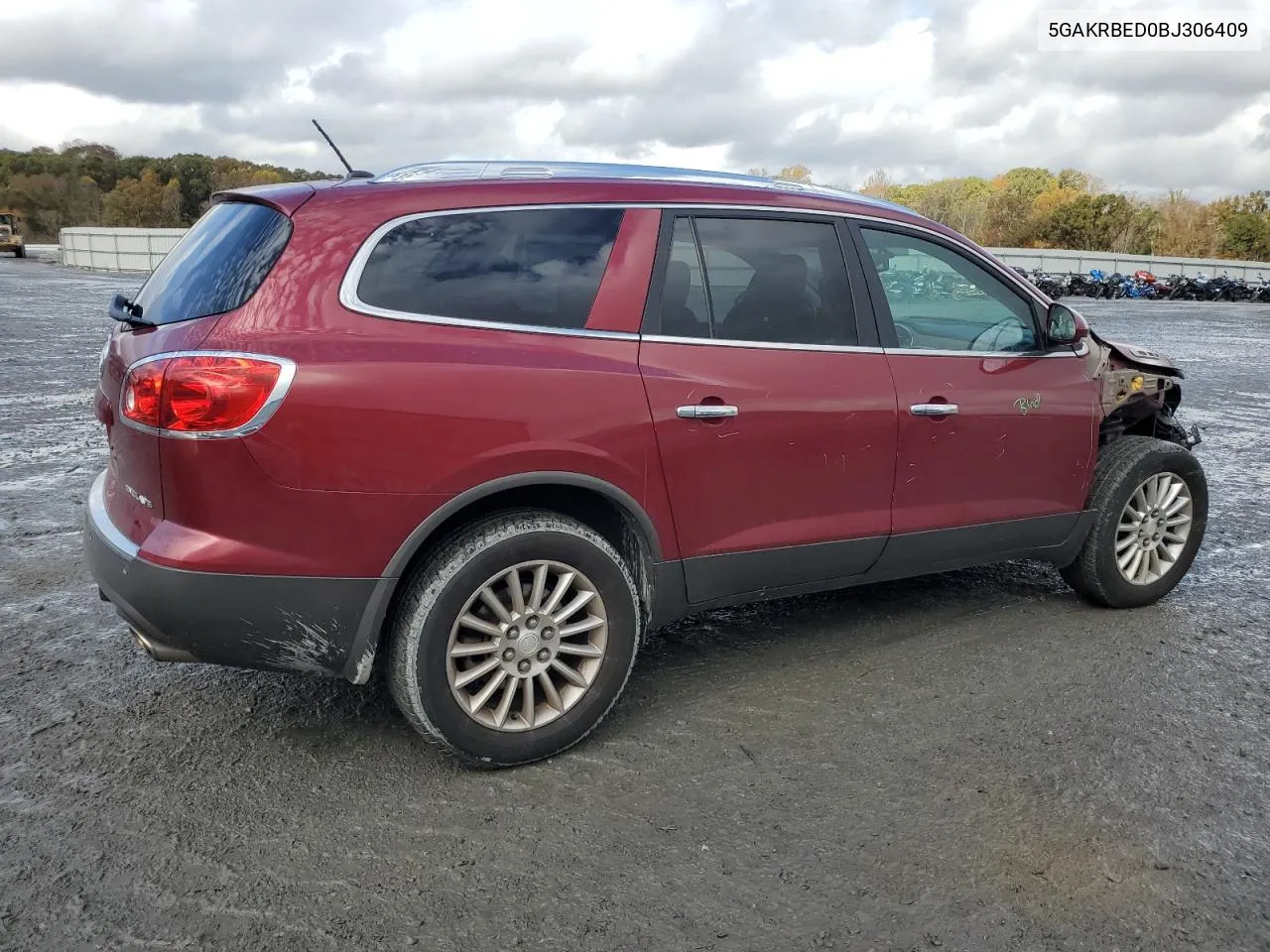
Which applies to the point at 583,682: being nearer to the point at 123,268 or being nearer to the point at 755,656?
the point at 755,656

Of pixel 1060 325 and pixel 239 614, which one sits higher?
pixel 1060 325

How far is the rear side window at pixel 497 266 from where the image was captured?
3.13m

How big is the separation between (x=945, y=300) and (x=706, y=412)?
1363 millimetres

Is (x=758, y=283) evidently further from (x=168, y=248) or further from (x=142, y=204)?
(x=142, y=204)

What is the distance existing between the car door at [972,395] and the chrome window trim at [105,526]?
103 inches

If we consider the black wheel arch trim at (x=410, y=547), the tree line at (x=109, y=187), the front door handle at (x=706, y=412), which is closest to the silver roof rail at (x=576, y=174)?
the front door handle at (x=706, y=412)

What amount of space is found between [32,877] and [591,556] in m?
1.71

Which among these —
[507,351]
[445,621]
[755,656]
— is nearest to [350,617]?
[445,621]

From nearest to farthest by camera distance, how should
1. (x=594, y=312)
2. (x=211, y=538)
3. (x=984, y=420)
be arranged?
(x=211, y=538) → (x=594, y=312) → (x=984, y=420)

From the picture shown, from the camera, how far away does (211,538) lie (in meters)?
2.91

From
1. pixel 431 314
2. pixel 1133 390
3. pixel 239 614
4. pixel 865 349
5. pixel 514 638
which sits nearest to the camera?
pixel 239 614

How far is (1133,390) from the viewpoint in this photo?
15.5ft

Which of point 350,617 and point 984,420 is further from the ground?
point 984,420

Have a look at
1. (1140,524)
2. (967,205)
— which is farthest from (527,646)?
(967,205)
